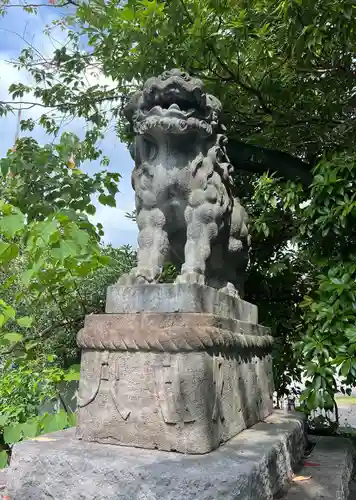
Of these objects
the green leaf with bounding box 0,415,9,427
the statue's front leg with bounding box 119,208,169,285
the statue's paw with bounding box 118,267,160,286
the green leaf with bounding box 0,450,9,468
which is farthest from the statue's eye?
the green leaf with bounding box 0,450,9,468

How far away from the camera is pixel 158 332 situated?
2619 millimetres

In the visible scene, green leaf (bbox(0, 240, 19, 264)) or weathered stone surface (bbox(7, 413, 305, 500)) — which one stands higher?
green leaf (bbox(0, 240, 19, 264))

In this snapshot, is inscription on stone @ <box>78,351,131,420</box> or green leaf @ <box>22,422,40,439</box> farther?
green leaf @ <box>22,422,40,439</box>

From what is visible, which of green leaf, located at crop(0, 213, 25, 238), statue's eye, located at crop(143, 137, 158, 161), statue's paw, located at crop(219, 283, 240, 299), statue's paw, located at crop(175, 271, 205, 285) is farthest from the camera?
statue's paw, located at crop(219, 283, 240, 299)

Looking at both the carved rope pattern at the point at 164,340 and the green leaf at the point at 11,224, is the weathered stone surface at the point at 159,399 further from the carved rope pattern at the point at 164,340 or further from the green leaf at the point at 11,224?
the green leaf at the point at 11,224

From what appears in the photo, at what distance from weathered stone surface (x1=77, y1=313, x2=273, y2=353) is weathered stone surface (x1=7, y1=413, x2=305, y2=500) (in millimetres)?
537

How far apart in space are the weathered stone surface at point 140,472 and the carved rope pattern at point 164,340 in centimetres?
53

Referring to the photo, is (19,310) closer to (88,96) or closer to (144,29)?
(88,96)

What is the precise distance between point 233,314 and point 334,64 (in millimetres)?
2875

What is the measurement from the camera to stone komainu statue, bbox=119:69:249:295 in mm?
3074

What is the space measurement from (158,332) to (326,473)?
5.14 feet

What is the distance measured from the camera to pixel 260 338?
374cm

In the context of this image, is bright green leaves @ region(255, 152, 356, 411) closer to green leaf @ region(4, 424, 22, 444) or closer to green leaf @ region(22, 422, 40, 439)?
green leaf @ region(22, 422, 40, 439)

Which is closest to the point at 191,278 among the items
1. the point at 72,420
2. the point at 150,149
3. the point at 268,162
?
the point at 150,149
